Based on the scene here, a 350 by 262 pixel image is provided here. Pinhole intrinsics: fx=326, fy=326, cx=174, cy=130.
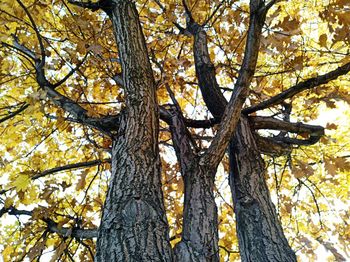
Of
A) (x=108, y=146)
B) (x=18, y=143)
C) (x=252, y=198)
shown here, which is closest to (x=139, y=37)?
(x=108, y=146)

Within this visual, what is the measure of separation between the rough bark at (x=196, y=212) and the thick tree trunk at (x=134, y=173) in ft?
0.70

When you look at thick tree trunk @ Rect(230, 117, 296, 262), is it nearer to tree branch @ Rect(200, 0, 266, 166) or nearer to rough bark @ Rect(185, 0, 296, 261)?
rough bark @ Rect(185, 0, 296, 261)

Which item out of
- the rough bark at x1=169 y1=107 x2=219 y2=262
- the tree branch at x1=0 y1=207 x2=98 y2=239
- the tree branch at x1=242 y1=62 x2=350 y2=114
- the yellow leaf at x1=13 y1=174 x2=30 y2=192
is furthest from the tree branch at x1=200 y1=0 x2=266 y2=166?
the yellow leaf at x1=13 y1=174 x2=30 y2=192

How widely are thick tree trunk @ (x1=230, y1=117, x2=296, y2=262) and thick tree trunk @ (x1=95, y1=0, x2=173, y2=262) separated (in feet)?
2.56

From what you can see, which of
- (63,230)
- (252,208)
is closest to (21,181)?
(63,230)

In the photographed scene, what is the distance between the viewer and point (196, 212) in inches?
75.7

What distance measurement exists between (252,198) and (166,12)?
2272 millimetres

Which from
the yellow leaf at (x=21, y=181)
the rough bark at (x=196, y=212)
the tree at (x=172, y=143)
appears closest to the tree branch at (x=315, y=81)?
the tree at (x=172, y=143)

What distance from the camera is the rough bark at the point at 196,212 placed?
1.73 m

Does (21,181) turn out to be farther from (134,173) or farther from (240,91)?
(240,91)

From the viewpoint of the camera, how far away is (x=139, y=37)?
257 cm

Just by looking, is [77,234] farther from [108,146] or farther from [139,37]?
[139,37]

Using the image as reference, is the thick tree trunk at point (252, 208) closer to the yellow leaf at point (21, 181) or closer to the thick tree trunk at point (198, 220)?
the thick tree trunk at point (198, 220)

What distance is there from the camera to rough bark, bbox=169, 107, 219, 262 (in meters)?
1.73
